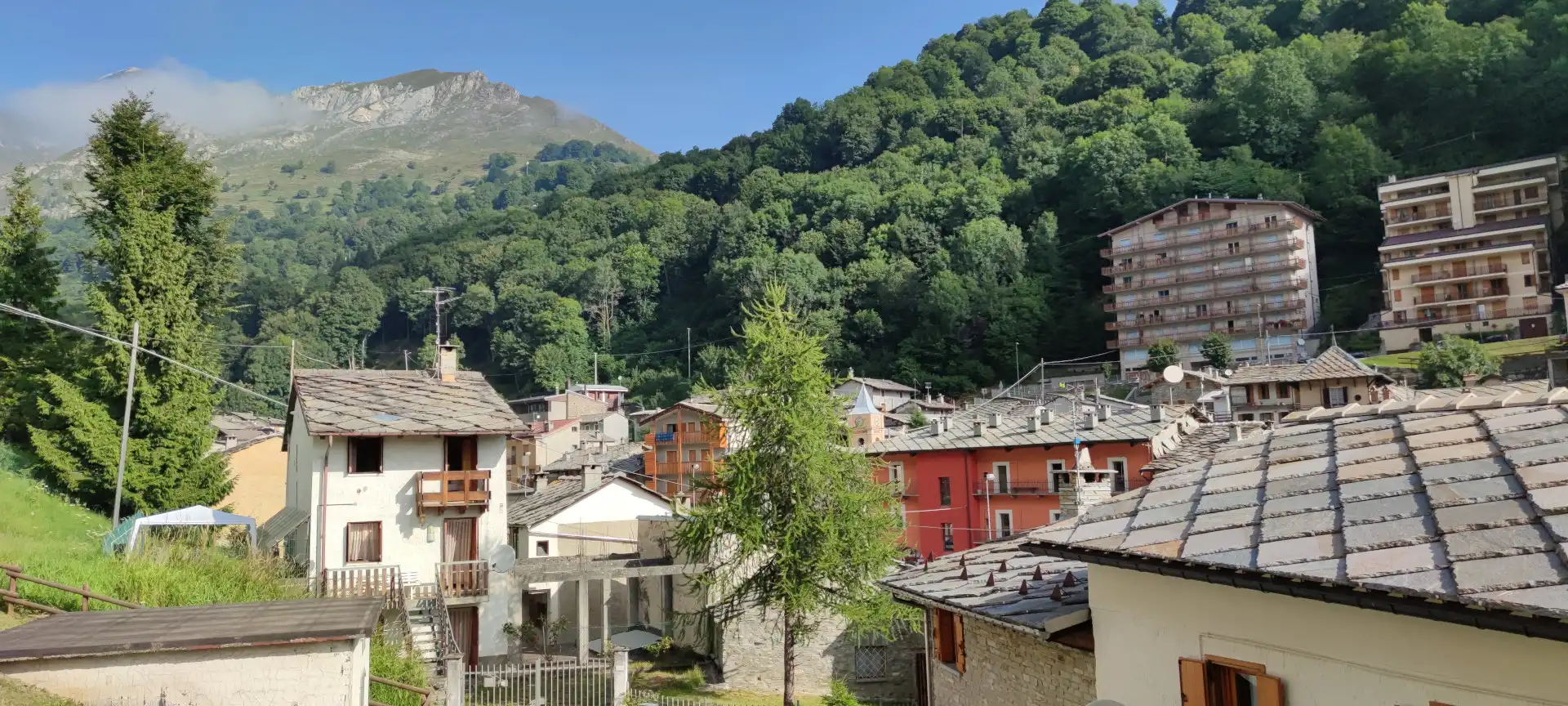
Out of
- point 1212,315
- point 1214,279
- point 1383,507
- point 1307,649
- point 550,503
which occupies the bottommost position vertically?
point 550,503

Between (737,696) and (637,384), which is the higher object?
(637,384)

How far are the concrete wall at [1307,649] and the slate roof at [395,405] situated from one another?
18.8 meters

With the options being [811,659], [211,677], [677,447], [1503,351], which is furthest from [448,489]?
[1503,351]

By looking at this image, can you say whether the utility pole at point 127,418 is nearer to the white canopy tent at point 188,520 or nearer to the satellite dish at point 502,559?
the white canopy tent at point 188,520

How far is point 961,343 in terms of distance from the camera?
81.1 metres

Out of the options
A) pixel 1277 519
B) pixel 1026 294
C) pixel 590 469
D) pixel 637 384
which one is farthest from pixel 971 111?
pixel 1277 519

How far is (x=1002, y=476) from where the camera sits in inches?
1441

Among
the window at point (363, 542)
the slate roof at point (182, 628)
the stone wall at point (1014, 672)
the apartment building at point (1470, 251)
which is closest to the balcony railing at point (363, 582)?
the window at point (363, 542)

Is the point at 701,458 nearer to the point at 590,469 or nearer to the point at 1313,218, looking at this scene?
the point at 590,469

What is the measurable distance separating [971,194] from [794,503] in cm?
7707

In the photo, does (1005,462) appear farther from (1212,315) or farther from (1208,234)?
(1208,234)

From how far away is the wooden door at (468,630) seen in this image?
963 inches

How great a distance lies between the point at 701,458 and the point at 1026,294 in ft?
113

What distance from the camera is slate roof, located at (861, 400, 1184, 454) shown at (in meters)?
34.2
